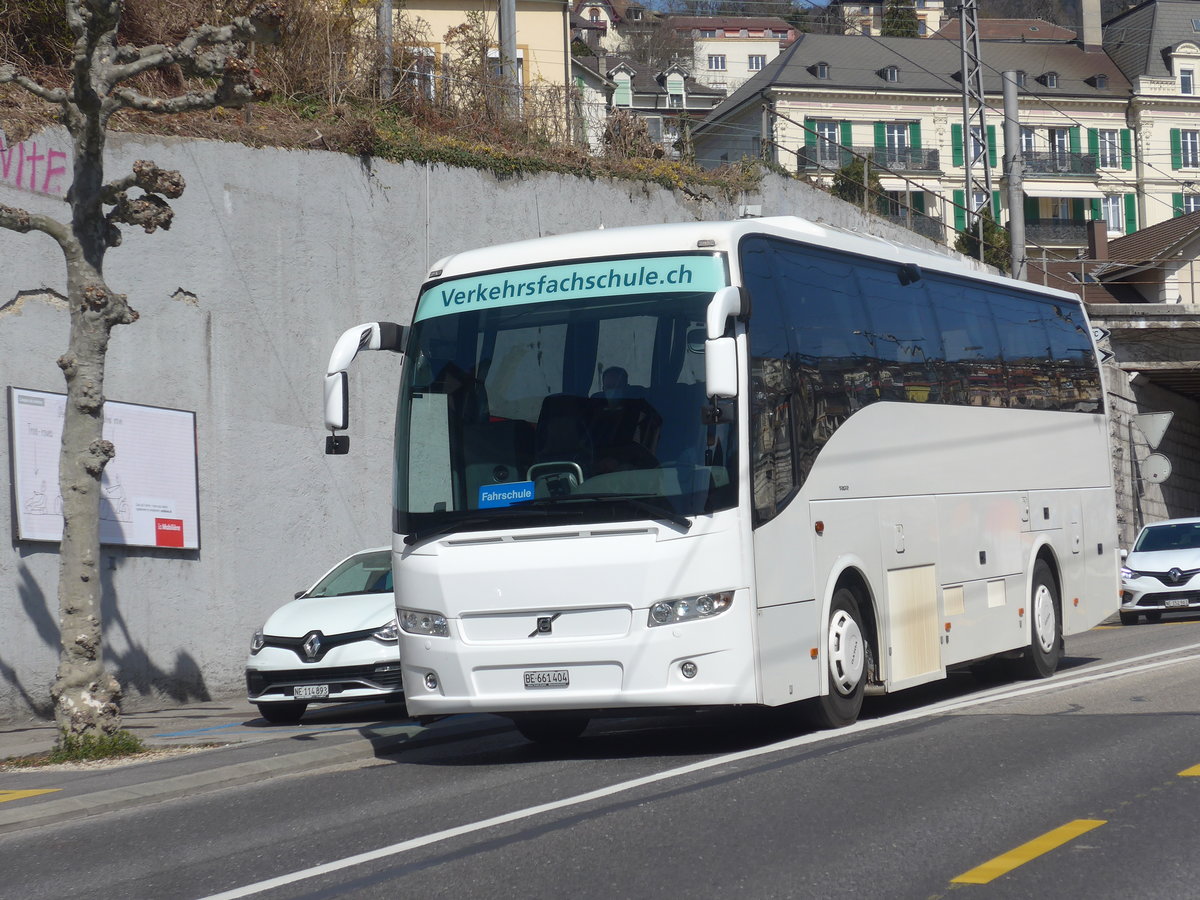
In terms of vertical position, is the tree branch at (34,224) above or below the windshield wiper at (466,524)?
above

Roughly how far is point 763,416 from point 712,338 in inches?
33.6

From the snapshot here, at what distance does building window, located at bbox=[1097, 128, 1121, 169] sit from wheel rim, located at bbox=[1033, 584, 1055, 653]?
2878 inches

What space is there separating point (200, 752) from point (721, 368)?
16.7 feet

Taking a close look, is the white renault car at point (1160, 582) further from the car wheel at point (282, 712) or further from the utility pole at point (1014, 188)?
the car wheel at point (282, 712)

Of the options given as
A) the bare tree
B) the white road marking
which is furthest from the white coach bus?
the bare tree

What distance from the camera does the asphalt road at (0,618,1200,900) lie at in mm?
6277

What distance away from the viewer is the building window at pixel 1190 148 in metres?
83.5

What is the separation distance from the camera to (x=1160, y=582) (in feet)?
74.8

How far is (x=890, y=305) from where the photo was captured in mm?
12164

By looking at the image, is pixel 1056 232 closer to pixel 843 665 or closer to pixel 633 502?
pixel 843 665

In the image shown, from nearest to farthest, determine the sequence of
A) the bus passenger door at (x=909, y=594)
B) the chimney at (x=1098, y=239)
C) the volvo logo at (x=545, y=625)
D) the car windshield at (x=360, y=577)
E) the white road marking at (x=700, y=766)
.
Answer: the white road marking at (x=700, y=766) → the volvo logo at (x=545, y=625) → the bus passenger door at (x=909, y=594) → the car windshield at (x=360, y=577) → the chimney at (x=1098, y=239)

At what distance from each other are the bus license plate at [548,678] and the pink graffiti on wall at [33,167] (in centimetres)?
837

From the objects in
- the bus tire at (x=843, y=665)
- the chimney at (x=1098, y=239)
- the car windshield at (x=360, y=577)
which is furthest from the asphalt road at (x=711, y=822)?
the chimney at (x=1098, y=239)

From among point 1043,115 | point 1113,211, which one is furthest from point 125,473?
point 1043,115
